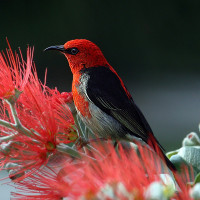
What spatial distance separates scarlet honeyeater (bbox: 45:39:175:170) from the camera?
0.99 metres

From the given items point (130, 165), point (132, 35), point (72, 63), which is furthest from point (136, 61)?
point (130, 165)

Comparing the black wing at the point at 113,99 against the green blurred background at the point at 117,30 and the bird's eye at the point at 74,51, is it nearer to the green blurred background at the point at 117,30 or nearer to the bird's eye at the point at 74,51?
the bird's eye at the point at 74,51

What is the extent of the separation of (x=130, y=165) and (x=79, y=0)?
3397 millimetres

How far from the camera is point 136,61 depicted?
12.1ft

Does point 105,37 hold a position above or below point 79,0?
below

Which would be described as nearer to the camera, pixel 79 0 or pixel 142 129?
pixel 142 129

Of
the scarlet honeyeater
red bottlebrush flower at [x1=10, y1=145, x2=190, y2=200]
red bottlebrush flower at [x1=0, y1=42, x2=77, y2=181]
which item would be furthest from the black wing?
red bottlebrush flower at [x1=10, y1=145, x2=190, y2=200]

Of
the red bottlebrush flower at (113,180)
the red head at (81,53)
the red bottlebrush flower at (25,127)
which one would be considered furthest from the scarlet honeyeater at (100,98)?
the red bottlebrush flower at (113,180)

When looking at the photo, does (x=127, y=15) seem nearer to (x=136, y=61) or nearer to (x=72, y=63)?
(x=136, y=61)

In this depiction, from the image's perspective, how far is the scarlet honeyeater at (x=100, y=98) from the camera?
3.23ft

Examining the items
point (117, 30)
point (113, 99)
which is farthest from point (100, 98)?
point (117, 30)

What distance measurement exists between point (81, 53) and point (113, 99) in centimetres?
12

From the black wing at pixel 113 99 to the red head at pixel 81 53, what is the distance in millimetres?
17

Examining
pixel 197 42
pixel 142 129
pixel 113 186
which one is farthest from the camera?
pixel 197 42
